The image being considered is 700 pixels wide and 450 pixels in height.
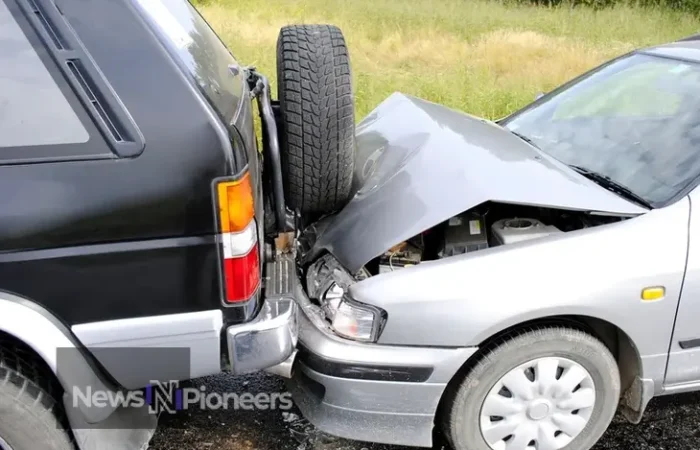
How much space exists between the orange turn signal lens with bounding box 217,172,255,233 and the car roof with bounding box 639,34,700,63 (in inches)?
96.7

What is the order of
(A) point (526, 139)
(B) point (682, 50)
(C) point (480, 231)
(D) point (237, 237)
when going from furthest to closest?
(A) point (526, 139) → (B) point (682, 50) → (C) point (480, 231) → (D) point (237, 237)

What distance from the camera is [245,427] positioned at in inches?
110

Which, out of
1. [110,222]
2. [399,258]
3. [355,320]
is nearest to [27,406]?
[110,222]

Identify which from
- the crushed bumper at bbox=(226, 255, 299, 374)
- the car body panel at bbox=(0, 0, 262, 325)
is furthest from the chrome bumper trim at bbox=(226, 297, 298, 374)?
the car body panel at bbox=(0, 0, 262, 325)

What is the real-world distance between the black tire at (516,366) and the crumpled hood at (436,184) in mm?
517

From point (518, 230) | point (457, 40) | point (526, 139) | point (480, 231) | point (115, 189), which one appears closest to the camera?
point (115, 189)

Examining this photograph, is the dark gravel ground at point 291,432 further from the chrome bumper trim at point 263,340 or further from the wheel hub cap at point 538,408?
the chrome bumper trim at point 263,340

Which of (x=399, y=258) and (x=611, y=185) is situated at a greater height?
(x=611, y=185)

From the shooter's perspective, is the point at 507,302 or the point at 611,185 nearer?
the point at 507,302

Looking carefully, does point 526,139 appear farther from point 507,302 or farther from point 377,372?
point 377,372

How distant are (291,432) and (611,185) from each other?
180cm

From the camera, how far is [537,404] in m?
2.38

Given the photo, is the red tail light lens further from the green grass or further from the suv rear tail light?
the green grass

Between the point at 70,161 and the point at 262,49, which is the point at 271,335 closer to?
the point at 70,161
